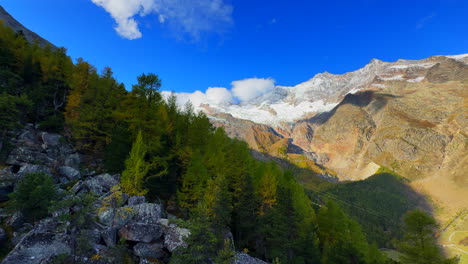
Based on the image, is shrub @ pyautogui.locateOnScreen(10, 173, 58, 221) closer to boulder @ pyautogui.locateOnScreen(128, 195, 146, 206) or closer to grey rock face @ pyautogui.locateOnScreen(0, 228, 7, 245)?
grey rock face @ pyautogui.locateOnScreen(0, 228, 7, 245)

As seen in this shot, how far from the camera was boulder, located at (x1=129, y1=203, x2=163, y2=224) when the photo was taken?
55.7 ft

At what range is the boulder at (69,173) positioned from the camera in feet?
72.3

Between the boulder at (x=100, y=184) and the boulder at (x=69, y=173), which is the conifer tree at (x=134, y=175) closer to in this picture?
the boulder at (x=100, y=184)

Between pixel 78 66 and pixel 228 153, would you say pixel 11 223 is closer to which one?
pixel 228 153

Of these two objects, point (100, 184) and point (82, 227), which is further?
point (100, 184)

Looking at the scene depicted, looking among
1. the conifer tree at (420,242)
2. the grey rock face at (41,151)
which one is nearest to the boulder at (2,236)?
the grey rock face at (41,151)

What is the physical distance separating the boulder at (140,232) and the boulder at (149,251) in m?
0.41

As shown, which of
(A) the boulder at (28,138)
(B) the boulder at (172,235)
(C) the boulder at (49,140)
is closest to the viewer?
(B) the boulder at (172,235)

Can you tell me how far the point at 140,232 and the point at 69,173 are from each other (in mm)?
12702

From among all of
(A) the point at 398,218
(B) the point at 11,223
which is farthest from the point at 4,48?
(A) the point at 398,218

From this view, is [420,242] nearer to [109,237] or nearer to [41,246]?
[109,237]

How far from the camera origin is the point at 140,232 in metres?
15.5

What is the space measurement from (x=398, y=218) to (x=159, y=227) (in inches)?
8434

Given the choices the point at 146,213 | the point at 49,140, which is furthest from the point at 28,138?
the point at 146,213
